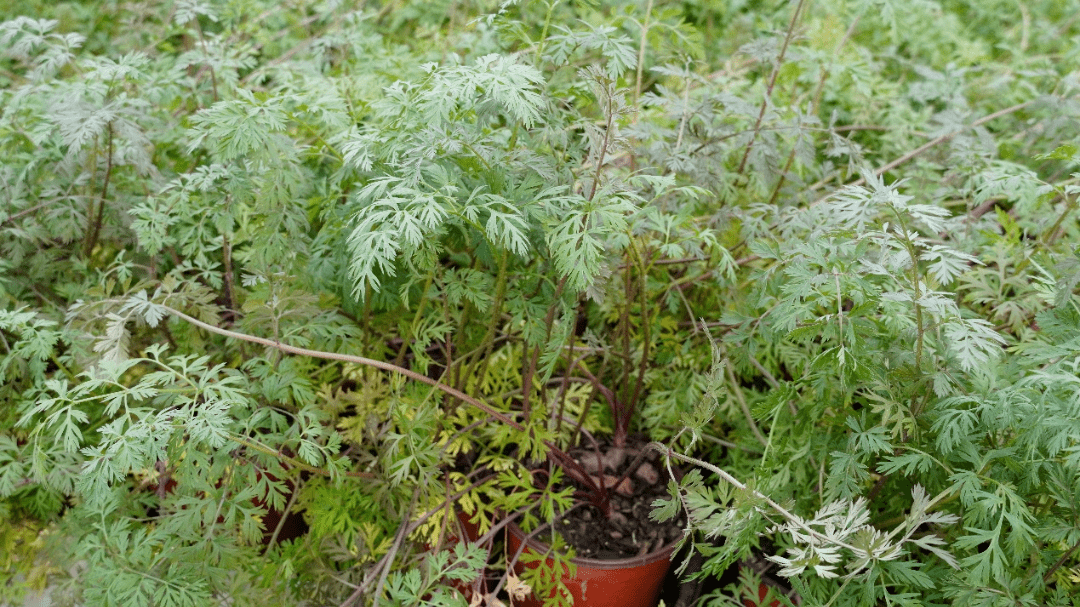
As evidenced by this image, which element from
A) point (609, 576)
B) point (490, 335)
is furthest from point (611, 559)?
point (490, 335)

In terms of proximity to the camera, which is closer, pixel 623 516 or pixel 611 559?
pixel 611 559

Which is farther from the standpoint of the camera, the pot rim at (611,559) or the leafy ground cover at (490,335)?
the pot rim at (611,559)

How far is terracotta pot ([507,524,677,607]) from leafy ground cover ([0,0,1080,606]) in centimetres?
6

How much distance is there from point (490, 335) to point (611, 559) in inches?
20.9

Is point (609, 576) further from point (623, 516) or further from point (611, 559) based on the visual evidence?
point (623, 516)

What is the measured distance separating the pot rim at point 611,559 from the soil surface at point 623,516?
0.09ft

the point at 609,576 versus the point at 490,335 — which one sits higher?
the point at 490,335

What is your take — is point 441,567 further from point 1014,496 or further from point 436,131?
point 1014,496

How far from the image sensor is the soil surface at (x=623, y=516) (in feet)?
5.37

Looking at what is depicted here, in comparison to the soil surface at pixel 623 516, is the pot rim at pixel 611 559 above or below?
above

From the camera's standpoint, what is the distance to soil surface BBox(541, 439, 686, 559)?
1.64m

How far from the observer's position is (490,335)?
152 cm

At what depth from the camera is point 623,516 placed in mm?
1705

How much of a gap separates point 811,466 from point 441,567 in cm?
77
